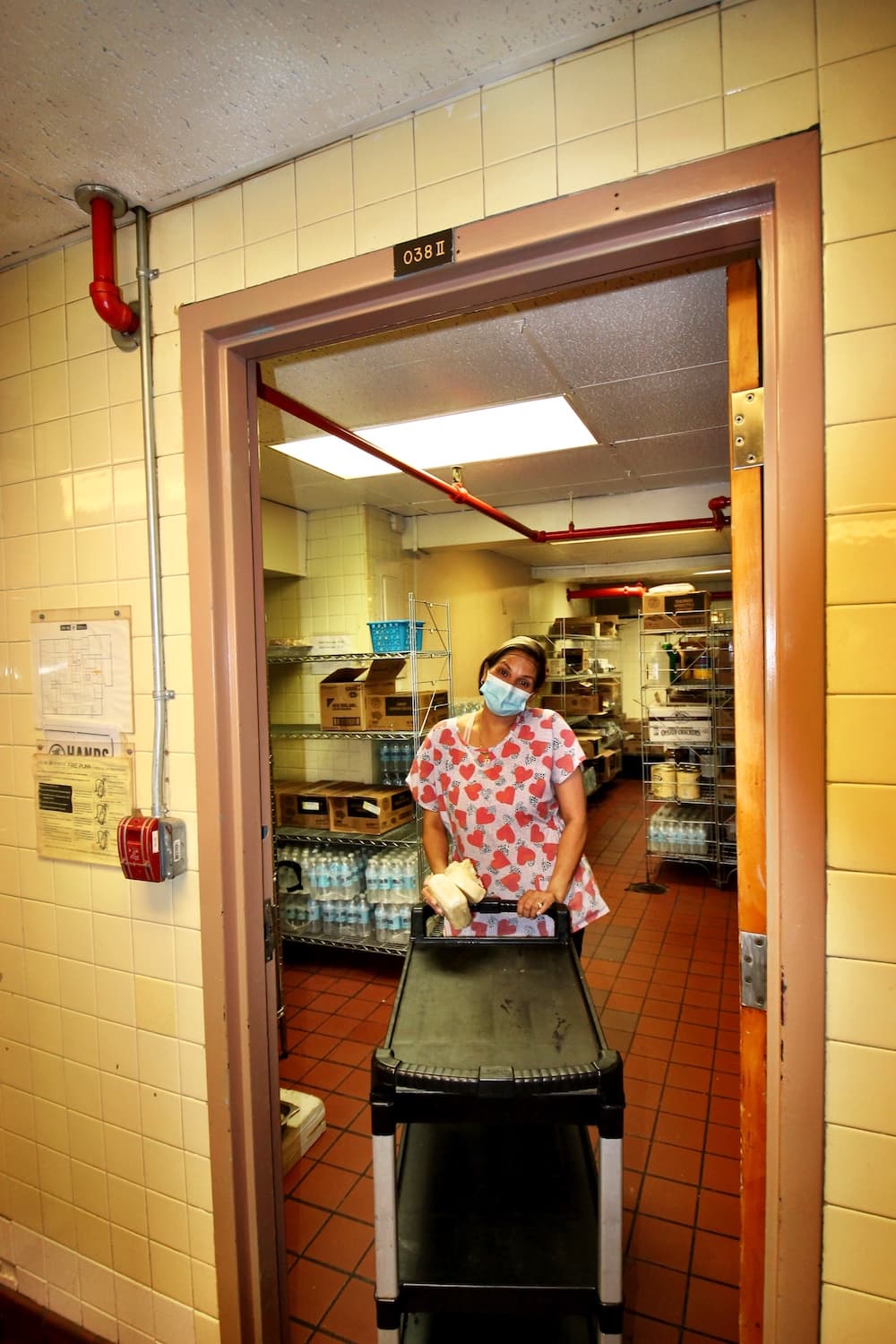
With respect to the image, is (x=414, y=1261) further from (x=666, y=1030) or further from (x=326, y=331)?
(x=666, y=1030)

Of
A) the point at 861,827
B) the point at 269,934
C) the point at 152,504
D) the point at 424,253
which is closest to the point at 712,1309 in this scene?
the point at 269,934

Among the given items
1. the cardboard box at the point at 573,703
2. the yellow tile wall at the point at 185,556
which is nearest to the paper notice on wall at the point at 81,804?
the yellow tile wall at the point at 185,556

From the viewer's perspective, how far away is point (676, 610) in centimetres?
507

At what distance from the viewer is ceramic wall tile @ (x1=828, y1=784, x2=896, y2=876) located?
934 millimetres

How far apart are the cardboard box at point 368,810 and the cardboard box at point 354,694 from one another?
1.22 ft

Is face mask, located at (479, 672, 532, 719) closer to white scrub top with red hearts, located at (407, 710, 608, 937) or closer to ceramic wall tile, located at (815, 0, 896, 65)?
white scrub top with red hearts, located at (407, 710, 608, 937)

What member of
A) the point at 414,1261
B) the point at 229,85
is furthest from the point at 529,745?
the point at 229,85

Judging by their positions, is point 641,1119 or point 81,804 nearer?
point 81,804

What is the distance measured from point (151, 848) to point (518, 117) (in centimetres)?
159

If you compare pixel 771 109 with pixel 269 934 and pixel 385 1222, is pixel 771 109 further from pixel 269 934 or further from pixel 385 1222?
pixel 385 1222

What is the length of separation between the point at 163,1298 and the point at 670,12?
2791mm

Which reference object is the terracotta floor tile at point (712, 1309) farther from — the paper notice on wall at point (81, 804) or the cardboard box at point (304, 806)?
the cardboard box at point (304, 806)

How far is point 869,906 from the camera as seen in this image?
3.11 feet

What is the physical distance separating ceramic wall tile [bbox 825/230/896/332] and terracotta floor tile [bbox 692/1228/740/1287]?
7.86 feet
